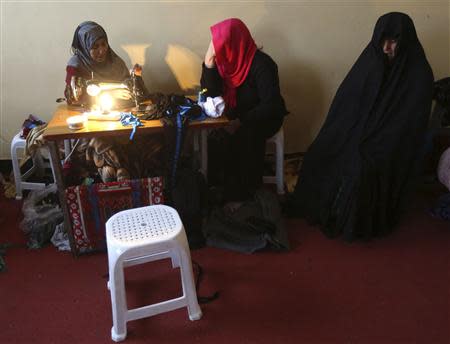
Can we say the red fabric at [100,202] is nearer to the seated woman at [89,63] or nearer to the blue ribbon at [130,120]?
the blue ribbon at [130,120]

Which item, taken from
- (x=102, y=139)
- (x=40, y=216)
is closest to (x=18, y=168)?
(x=40, y=216)

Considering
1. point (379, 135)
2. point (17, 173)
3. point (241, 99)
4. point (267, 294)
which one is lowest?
point (267, 294)

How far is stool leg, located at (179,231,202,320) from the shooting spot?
1517mm

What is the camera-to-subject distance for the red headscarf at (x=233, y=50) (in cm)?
218

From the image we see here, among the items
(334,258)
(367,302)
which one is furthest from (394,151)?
(367,302)

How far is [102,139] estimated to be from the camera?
205cm

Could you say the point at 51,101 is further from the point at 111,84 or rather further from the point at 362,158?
the point at 362,158

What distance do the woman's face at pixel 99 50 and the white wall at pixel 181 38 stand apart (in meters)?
0.35

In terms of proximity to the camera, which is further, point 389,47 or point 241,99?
point 241,99

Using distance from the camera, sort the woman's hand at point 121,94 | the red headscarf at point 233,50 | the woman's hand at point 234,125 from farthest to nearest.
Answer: the woman's hand at point 234,125 < the red headscarf at point 233,50 < the woman's hand at point 121,94

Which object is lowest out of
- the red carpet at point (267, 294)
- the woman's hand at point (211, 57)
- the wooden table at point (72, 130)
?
the red carpet at point (267, 294)

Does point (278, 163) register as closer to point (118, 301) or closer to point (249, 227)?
point (249, 227)

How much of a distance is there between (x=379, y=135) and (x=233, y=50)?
0.92 metres

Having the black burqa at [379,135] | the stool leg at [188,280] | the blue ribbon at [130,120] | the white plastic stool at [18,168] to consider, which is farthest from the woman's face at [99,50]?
the black burqa at [379,135]
